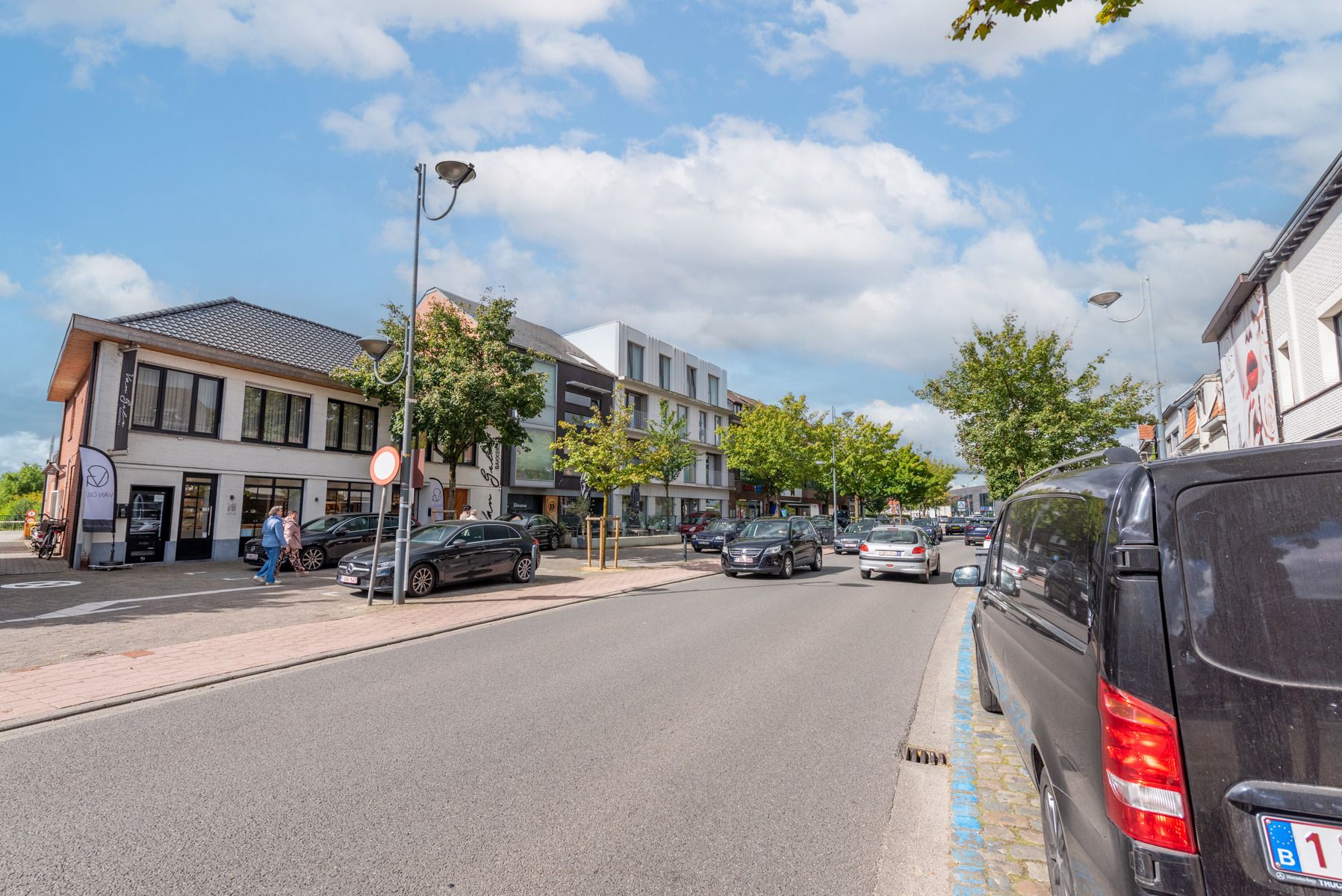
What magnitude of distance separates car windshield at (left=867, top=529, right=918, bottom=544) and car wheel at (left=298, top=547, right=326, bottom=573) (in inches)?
570

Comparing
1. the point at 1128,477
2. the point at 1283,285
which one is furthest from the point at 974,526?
the point at 1128,477

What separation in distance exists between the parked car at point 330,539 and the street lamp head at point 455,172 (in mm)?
10109

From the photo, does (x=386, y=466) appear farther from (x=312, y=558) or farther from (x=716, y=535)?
(x=716, y=535)

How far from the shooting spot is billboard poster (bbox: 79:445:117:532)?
16.6 metres

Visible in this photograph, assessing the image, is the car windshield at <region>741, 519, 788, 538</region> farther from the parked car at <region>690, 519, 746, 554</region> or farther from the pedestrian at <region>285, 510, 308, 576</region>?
the pedestrian at <region>285, 510, 308, 576</region>

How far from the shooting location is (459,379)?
21703mm

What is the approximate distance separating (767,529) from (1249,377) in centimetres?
1207

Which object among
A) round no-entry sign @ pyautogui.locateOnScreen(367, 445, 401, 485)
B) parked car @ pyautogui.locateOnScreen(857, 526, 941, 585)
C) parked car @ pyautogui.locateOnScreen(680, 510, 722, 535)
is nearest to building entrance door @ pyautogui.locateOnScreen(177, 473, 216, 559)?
round no-entry sign @ pyautogui.locateOnScreen(367, 445, 401, 485)

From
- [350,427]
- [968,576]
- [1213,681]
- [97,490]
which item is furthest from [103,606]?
[1213,681]

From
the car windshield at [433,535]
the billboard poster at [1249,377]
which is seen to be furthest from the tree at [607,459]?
the billboard poster at [1249,377]

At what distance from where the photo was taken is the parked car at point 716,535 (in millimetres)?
26516

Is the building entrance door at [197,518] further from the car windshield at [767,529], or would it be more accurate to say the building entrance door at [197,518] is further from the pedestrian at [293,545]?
the car windshield at [767,529]

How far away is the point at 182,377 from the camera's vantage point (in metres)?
19.8

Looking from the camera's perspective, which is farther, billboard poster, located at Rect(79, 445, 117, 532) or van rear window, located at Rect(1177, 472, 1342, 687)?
billboard poster, located at Rect(79, 445, 117, 532)
